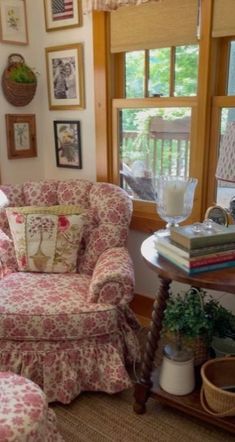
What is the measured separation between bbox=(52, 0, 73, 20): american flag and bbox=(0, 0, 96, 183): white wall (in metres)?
0.08

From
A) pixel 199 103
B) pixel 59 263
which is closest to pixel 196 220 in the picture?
pixel 199 103

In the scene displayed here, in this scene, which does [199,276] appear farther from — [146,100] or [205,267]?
[146,100]

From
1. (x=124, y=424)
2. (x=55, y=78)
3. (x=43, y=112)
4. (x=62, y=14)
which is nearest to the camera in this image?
A: (x=124, y=424)

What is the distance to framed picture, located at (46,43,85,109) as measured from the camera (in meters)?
2.60

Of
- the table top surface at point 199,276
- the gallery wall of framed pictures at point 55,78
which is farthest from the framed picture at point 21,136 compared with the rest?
the table top surface at point 199,276

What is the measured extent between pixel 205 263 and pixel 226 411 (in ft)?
2.05

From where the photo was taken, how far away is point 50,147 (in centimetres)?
293

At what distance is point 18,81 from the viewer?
2.63 m

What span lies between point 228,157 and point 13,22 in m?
1.88

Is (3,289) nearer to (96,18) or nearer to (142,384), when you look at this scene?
(142,384)

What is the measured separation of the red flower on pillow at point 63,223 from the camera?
2.21 metres

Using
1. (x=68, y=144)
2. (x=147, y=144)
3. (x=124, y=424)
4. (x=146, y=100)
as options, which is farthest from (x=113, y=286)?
(x=68, y=144)

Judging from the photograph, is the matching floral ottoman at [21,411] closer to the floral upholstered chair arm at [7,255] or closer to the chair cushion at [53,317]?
the chair cushion at [53,317]

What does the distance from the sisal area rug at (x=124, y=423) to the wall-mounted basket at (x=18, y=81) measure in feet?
6.03
